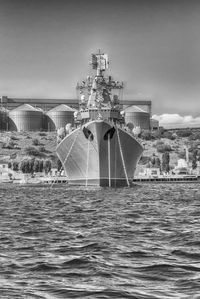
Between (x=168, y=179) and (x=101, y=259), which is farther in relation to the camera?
(x=168, y=179)

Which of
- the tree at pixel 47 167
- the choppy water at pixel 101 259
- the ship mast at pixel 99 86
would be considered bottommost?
the choppy water at pixel 101 259

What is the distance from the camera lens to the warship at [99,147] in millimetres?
92312

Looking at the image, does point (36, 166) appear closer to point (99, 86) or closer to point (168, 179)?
point (168, 179)

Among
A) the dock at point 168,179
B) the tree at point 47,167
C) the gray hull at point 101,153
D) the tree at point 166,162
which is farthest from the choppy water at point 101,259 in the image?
the tree at point 166,162

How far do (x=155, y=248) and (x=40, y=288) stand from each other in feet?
21.9

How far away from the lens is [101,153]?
9219 cm

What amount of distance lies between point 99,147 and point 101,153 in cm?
118

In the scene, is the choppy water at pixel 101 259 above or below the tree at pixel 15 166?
below

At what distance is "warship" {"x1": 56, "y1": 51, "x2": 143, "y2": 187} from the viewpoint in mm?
92312

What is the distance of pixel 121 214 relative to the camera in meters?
35.0

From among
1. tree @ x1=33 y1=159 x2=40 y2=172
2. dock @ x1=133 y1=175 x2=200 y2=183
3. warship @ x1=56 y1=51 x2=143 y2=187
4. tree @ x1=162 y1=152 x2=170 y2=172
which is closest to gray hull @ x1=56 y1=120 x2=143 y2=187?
warship @ x1=56 y1=51 x2=143 y2=187

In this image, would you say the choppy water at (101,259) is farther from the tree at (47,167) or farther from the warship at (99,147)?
the tree at (47,167)

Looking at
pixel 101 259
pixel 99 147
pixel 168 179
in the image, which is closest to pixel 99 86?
pixel 99 147

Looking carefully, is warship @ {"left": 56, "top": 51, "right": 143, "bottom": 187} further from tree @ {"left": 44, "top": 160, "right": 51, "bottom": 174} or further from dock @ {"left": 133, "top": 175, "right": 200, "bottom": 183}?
tree @ {"left": 44, "top": 160, "right": 51, "bottom": 174}
